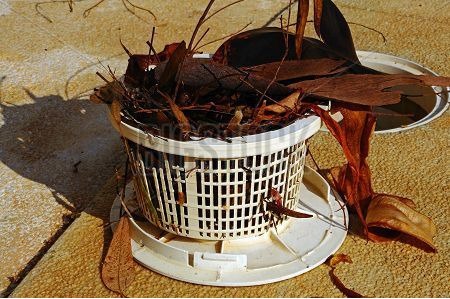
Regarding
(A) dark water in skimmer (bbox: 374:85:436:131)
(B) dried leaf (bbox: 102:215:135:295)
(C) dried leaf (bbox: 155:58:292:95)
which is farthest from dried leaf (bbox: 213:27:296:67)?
(A) dark water in skimmer (bbox: 374:85:436:131)

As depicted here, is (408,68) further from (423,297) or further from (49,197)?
(49,197)

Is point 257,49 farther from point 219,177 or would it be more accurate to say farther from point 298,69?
point 219,177

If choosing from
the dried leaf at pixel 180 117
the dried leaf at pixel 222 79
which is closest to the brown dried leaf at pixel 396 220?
the dried leaf at pixel 222 79

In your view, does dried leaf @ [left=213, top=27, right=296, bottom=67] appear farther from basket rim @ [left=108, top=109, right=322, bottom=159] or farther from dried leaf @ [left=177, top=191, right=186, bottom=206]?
dried leaf @ [left=177, top=191, right=186, bottom=206]

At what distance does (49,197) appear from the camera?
196cm

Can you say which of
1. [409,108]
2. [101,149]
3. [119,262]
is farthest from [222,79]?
[409,108]

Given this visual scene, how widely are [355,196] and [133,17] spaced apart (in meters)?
1.92

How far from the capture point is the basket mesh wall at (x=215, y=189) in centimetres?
142

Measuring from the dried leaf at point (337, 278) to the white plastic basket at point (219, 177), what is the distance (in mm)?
184

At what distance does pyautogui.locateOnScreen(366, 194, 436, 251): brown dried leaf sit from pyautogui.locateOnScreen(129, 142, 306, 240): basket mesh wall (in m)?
0.25

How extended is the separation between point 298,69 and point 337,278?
0.57 meters

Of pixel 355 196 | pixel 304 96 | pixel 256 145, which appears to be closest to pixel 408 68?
pixel 355 196

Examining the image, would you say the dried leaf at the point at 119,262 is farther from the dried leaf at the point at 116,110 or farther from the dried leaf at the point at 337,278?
the dried leaf at the point at 337,278

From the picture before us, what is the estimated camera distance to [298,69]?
155 cm
